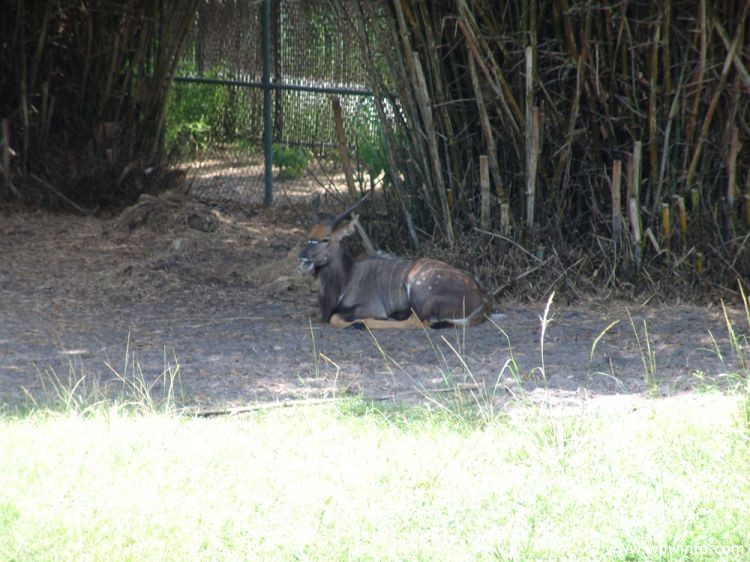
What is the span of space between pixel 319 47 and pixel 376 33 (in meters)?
4.75

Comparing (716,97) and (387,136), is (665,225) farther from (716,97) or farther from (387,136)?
(387,136)

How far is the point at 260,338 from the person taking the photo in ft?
22.9

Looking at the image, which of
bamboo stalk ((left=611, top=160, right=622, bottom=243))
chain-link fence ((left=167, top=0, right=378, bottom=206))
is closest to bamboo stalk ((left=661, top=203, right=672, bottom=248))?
bamboo stalk ((left=611, top=160, right=622, bottom=243))

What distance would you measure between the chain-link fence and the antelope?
4686 millimetres

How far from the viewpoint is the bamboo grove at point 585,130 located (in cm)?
779

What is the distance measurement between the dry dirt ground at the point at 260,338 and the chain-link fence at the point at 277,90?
3.05 metres

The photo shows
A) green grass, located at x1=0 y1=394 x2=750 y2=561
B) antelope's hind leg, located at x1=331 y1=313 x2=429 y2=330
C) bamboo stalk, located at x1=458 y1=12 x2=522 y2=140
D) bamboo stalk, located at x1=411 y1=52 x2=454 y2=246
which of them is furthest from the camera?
bamboo stalk, located at x1=411 y1=52 x2=454 y2=246

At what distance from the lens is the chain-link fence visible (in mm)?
12781

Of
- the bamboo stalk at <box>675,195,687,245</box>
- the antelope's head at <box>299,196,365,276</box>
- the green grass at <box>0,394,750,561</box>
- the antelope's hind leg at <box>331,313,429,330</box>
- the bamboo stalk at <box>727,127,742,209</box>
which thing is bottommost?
the antelope's hind leg at <box>331,313,429,330</box>

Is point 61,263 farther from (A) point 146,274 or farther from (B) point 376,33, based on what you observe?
(B) point 376,33

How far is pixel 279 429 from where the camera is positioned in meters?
4.91

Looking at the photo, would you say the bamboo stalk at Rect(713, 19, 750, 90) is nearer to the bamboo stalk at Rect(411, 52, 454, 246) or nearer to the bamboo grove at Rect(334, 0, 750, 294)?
the bamboo grove at Rect(334, 0, 750, 294)

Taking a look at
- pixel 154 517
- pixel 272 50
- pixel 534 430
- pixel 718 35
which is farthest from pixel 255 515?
pixel 272 50

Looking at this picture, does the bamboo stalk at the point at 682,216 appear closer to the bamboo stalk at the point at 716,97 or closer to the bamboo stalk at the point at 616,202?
the bamboo stalk at the point at 716,97
